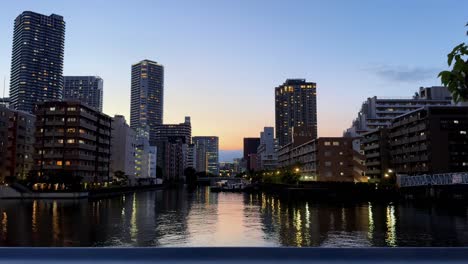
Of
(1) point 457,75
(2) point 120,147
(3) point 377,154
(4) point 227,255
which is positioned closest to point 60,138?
(2) point 120,147

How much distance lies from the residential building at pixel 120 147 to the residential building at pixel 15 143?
111 feet

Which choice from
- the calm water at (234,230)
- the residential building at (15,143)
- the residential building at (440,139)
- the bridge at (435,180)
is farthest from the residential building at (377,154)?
the residential building at (15,143)

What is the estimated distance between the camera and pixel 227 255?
7.13m

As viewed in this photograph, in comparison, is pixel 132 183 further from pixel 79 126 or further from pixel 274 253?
pixel 274 253

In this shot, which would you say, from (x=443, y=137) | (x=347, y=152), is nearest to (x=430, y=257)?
(x=443, y=137)

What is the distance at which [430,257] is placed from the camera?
273 inches

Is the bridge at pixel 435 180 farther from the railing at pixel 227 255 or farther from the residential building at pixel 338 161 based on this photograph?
the railing at pixel 227 255

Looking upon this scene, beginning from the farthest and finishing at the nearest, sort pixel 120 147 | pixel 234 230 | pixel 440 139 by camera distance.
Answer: pixel 120 147, pixel 440 139, pixel 234 230

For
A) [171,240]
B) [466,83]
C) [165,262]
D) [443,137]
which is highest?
[443,137]

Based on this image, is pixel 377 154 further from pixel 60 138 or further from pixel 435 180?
pixel 60 138

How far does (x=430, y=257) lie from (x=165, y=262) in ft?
15.0

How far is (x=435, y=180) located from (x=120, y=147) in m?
130

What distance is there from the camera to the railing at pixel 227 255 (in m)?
6.94

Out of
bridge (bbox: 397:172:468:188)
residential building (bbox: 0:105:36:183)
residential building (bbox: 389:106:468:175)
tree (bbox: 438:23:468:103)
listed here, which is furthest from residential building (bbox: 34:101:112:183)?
tree (bbox: 438:23:468:103)
